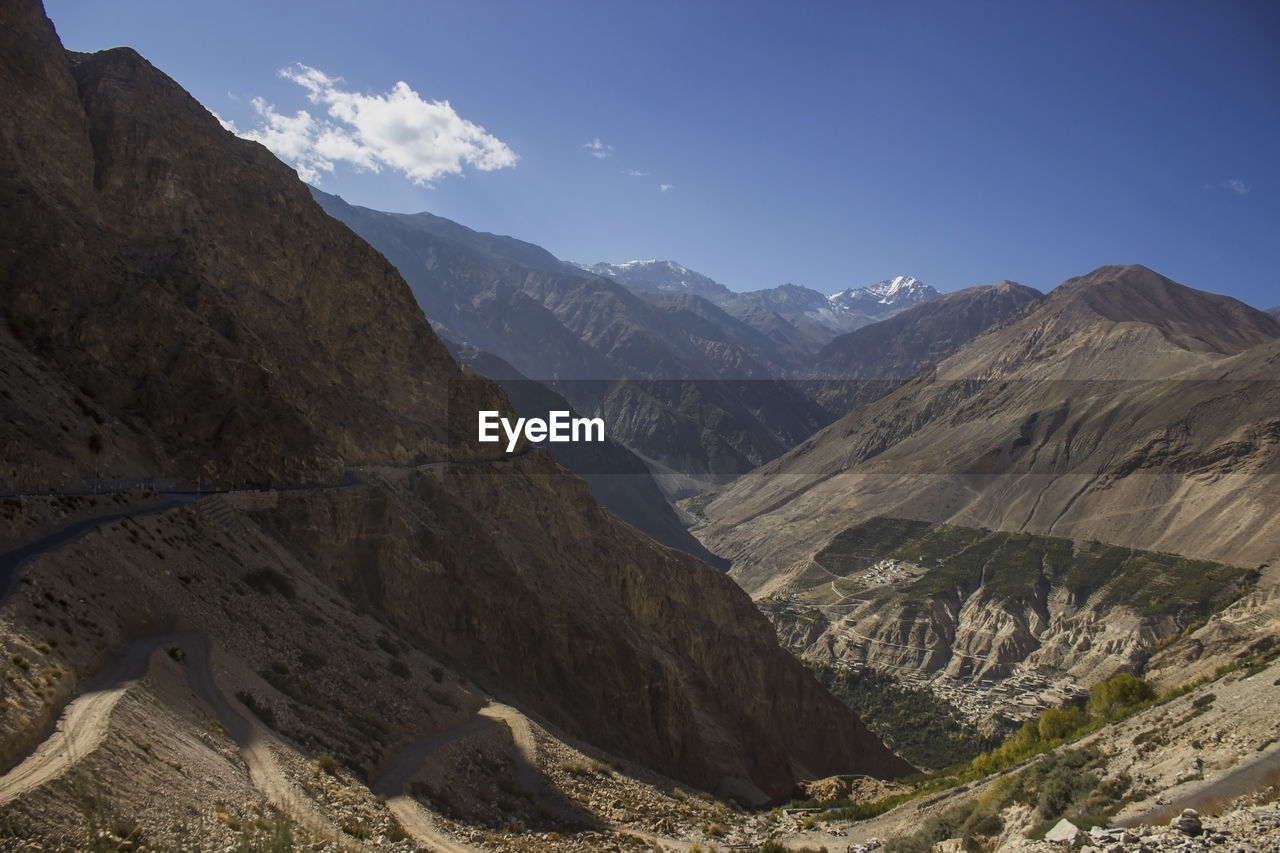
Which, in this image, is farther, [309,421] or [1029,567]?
[1029,567]

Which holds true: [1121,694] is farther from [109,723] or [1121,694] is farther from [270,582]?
[109,723]

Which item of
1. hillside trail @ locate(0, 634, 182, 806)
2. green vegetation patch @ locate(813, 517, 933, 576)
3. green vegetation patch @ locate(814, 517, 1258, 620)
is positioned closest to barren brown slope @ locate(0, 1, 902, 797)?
hillside trail @ locate(0, 634, 182, 806)

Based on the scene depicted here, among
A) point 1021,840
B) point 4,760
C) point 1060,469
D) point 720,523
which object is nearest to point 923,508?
point 1060,469

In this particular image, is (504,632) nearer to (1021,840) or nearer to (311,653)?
(311,653)

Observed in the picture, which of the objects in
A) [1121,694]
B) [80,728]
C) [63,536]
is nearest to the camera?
[80,728]

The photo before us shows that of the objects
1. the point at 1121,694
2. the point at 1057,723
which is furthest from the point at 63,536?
the point at 1121,694

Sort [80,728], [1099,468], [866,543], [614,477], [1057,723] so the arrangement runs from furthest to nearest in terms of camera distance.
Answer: [614,477]
[866,543]
[1099,468]
[1057,723]
[80,728]
